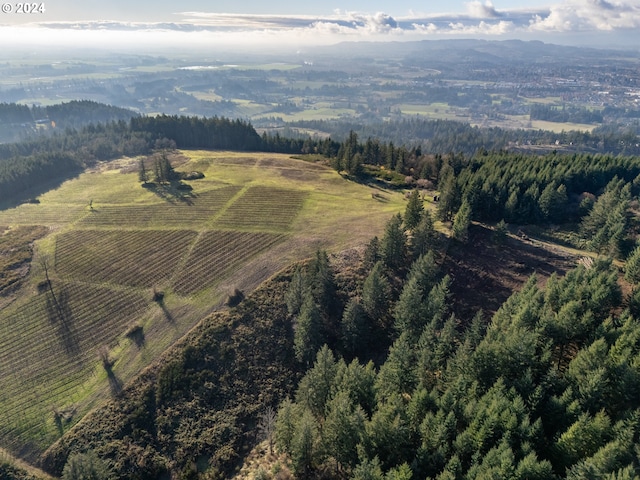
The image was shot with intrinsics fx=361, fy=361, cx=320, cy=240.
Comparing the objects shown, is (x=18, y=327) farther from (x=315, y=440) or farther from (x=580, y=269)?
(x=580, y=269)

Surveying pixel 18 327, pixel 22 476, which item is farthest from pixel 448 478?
pixel 18 327

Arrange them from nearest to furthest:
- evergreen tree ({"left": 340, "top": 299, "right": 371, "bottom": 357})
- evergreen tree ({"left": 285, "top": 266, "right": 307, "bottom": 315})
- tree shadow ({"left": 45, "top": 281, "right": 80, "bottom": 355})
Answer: evergreen tree ({"left": 340, "top": 299, "right": 371, "bottom": 357}) < tree shadow ({"left": 45, "top": 281, "right": 80, "bottom": 355}) < evergreen tree ({"left": 285, "top": 266, "right": 307, "bottom": 315})

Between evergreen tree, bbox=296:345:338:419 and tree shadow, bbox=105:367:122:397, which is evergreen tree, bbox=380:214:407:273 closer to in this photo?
evergreen tree, bbox=296:345:338:419

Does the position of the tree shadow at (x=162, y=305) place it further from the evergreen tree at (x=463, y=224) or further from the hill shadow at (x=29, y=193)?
the hill shadow at (x=29, y=193)

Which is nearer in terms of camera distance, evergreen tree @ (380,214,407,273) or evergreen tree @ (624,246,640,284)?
evergreen tree @ (624,246,640,284)

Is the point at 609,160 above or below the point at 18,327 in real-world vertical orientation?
above

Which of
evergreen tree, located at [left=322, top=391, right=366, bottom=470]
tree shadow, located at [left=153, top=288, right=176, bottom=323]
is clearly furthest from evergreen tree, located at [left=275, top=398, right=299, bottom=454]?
tree shadow, located at [left=153, top=288, right=176, bottom=323]

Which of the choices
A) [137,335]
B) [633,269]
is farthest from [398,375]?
[137,335]

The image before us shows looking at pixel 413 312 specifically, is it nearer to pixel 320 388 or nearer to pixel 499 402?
pixel 320 388

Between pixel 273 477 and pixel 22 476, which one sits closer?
pixel 273 477

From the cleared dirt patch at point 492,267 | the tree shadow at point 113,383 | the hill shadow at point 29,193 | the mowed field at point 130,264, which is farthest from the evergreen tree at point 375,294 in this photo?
the hill shadow at point 29,193
